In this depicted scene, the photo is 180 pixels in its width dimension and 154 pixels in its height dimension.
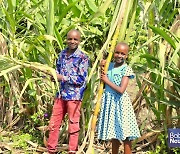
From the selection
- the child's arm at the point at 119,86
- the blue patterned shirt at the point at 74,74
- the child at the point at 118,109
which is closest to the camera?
the child's arm at the point at 119,86

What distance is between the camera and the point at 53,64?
3.18 m

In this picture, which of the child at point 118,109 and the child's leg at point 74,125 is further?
the child's leg at point 74,125

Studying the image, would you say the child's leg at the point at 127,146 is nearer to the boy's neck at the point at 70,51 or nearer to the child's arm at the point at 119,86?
the child's arm at the point at 119,86

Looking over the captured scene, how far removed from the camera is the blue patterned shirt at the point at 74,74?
9.30ft

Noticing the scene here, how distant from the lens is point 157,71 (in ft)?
9.05

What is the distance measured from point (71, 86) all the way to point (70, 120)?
23 centimetres

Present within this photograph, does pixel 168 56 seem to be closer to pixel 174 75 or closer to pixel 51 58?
pixel 174 75

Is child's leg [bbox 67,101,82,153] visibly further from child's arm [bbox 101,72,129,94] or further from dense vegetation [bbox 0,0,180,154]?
child's arm [bbox 101,72,129,94]

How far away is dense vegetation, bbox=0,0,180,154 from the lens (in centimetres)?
274

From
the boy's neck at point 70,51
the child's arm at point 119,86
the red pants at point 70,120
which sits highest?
the boy's neck at point 70,51

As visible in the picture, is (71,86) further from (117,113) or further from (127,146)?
(127,146)

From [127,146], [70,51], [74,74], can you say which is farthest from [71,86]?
[127,146]

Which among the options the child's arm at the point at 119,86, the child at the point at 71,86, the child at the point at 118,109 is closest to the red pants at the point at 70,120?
the child at the point at 71,86

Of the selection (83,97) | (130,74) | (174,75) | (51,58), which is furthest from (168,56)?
(51,58)
